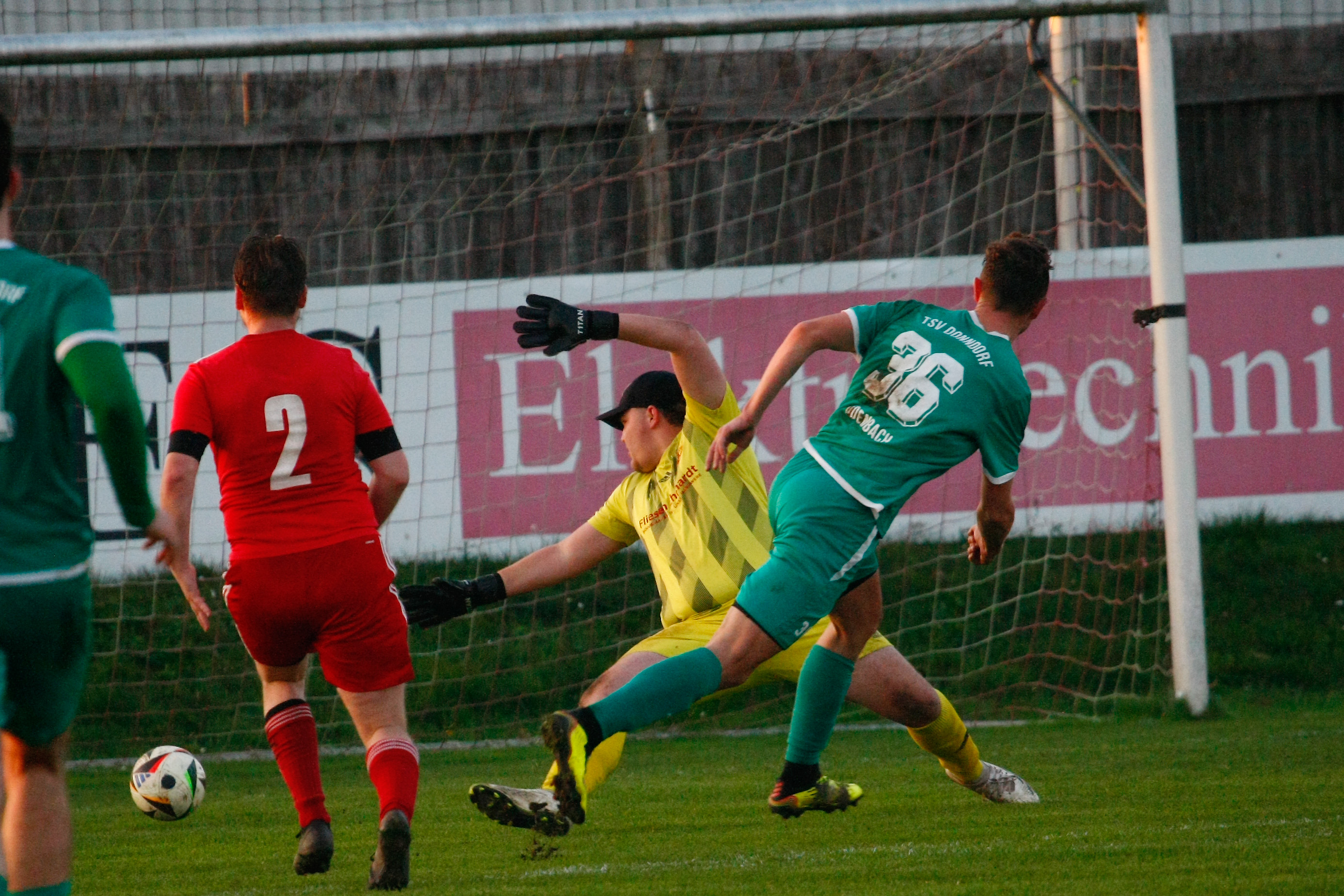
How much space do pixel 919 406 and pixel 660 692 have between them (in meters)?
1.11

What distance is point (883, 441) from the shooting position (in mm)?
4039

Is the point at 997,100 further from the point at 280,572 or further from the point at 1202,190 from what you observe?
the point at 280,572

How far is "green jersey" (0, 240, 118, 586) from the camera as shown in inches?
100

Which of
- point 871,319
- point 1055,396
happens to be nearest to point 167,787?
point 871,319

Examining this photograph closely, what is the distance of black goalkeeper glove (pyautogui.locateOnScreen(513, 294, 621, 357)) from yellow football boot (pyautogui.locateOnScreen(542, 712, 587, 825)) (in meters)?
1.04

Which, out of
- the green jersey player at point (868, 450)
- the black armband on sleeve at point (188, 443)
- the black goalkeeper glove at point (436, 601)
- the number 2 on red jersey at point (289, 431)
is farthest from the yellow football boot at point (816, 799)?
the black armband on sleeve at point (188, 443)

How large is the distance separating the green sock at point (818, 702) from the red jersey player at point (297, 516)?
123 centimetres

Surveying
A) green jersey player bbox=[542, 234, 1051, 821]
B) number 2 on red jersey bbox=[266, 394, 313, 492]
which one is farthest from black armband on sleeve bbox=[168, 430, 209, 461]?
green jersey player bbox=[542, 234, 1051, 821]

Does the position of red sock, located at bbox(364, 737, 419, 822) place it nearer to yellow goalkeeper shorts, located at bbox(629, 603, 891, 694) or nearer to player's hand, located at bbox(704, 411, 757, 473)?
yellow goalkeeper shorts, located at bbox(629, 603, 891, 694)

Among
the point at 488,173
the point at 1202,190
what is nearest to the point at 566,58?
the point at 488,173

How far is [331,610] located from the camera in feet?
12.5

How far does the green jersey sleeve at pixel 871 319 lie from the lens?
4117 mm

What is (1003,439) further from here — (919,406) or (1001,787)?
(1001,787)

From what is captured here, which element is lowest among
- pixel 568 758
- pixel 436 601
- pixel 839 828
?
pixel 839 828
